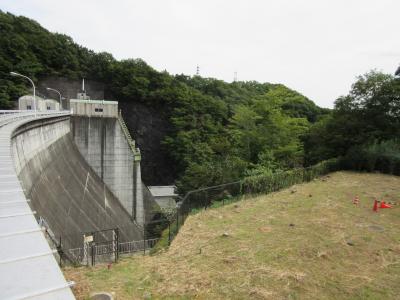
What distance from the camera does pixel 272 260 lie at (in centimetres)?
845

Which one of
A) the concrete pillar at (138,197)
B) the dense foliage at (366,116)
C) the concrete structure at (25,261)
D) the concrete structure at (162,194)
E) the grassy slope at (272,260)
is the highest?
the dense foliage at (366,116)

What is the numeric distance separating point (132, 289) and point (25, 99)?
1244 inches

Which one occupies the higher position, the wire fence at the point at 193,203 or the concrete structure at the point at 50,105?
the concrete structure at the point at 50,105

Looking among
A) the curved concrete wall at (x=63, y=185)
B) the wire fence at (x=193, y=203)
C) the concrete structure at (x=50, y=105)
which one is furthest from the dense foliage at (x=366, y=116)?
the concrete structure at (x=50, y=105)

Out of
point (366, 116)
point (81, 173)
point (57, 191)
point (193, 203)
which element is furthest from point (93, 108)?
point (366, 116)

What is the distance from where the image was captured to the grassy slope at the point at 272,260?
23.0ft

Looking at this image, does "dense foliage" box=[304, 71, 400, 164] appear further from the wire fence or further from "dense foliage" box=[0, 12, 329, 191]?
"dense foliage" box=[0, 12, 329, 191]

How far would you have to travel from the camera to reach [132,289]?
23.3 ft

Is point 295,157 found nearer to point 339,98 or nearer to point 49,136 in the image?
point 339,98

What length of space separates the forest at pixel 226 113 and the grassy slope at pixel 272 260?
7499mm

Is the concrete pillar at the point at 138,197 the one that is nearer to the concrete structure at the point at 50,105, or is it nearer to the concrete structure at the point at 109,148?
the concrete structure at the point at 109,148

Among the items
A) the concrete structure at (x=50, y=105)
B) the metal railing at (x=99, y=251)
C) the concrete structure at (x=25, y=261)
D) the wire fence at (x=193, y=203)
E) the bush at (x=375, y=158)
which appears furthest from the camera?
the concrete structure at (x=50, y=105)

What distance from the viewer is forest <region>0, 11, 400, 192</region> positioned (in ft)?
75.2

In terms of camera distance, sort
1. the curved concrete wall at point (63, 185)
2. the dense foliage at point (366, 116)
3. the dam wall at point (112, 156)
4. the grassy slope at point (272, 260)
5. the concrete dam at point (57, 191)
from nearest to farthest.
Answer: the concrete dam at point (57, 191), the grassy slope at point (272, 260), the curved concrete wall at point (63, 185), the dense foliage at point (366, 116), the dam wall at point (112, 156)
